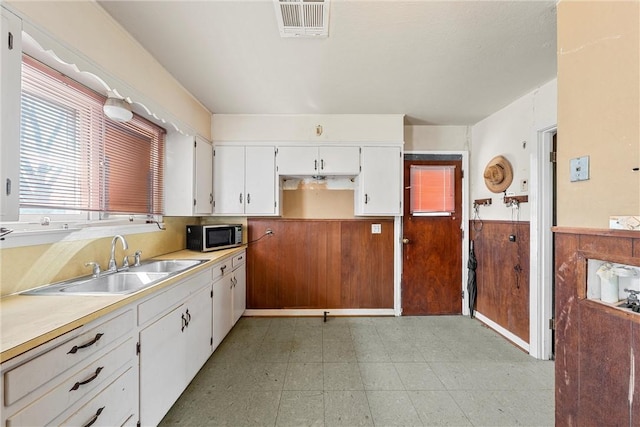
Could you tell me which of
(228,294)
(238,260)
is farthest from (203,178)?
(228,294)

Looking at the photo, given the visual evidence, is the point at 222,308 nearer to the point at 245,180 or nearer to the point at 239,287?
the point at 239,287

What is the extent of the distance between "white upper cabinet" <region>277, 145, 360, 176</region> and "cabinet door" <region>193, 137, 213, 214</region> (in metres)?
0.81

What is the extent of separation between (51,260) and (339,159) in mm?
2523

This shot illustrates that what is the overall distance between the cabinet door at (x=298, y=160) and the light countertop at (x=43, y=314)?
187 centimetres

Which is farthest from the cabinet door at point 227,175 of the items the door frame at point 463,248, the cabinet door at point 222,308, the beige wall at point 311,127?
the door frame at point 463,248

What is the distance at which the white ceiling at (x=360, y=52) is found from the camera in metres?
1.42

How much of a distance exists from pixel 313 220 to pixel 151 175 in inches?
71.5

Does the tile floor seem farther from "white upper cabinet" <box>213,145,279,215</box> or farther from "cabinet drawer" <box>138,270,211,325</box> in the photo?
"white upper cabinet" <box>213,145,279,215</box>

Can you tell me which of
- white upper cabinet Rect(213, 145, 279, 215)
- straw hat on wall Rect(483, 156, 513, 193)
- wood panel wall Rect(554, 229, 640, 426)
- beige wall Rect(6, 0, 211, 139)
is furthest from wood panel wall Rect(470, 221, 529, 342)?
beige wall Rect(6, 0, 211, 139)

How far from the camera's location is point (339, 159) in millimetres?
2902

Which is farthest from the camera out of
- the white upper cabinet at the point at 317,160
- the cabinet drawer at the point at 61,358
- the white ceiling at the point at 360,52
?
the white upper cabinet at the point at 317,160

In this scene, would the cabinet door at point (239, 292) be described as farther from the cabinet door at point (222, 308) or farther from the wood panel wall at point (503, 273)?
the wood panel wall at point (503, 273)

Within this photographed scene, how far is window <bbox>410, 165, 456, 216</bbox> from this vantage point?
3.18 m

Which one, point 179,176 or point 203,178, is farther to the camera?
point 203,178
